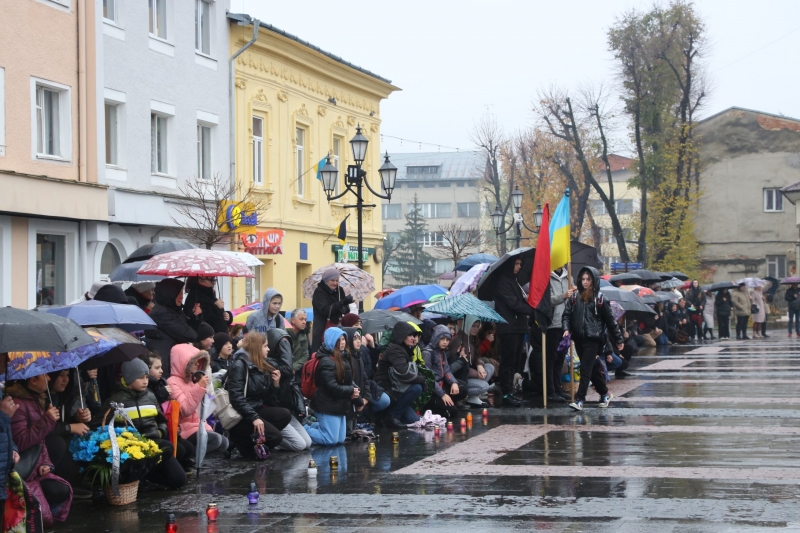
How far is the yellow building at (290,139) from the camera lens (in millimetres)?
29391

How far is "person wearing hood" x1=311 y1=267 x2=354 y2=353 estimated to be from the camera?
15.0 metres

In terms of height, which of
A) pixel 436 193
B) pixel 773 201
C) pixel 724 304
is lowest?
pixel 724 304

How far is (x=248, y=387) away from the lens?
11727 mm

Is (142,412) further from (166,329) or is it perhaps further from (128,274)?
(128,274)

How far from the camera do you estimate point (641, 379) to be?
20.2 meters

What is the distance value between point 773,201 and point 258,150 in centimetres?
3752

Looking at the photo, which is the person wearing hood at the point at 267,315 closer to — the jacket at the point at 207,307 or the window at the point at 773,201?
the jacket at the point at 207,307

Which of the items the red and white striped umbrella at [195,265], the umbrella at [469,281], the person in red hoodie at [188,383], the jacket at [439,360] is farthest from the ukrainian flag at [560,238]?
the person in red hoodie at [188,383]

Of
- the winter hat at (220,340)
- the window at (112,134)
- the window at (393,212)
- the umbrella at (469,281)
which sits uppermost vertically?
the window at (393,212)

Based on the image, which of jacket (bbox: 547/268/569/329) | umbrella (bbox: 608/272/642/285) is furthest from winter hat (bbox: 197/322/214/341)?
umbrella (bbox: 608/272/642/285)

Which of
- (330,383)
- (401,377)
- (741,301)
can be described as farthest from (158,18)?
(741,301)

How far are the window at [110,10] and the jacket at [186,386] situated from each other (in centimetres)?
1517

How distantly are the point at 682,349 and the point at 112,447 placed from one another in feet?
76.7

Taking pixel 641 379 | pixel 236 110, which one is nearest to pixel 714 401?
pixel 641 379
